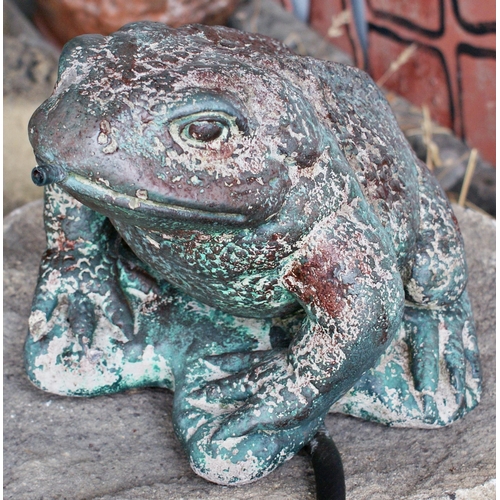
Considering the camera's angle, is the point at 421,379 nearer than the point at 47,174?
No

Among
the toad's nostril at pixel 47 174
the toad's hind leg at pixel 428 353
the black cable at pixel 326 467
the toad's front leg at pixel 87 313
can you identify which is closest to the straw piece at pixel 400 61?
the toad's hind leg at pixel 428 353

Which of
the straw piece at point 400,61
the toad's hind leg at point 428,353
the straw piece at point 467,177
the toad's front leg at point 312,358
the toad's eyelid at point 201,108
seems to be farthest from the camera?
the straw piece at point 400,61

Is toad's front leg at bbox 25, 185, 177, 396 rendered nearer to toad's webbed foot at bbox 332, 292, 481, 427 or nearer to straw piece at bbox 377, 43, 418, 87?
toad's webbed foot at bbox 332, 292, 481, 427

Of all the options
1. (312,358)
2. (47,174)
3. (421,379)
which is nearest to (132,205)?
(47,174)

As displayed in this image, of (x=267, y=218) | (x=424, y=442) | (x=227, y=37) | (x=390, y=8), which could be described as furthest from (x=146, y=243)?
(x=390, y=8)

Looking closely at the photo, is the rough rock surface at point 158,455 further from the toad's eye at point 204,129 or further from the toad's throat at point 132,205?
the toad's eye at point 204,129

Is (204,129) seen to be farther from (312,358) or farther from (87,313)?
(87,313)
